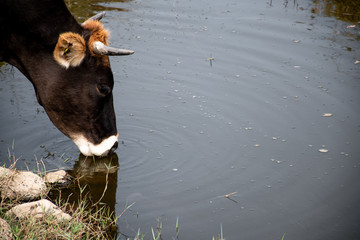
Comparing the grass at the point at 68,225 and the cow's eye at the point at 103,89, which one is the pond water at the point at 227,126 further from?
the cow's eye at the point at 103,89

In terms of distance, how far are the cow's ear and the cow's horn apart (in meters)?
0.11

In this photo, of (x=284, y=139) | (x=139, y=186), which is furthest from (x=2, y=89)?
(x=284, y=139)

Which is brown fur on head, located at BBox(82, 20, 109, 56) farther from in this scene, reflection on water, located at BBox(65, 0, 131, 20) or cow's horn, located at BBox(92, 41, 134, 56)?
reflection on water, located at BBox(65, 0, 131, 20)

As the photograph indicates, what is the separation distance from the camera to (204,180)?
555 cm

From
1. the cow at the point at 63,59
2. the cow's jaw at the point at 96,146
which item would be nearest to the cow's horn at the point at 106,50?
the cow at the point at 63,59

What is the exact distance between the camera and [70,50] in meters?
5.00

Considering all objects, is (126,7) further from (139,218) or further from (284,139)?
(139,218)

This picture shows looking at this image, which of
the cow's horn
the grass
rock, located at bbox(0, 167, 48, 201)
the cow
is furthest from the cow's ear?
the grass

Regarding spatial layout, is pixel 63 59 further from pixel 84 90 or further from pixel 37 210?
pixel 37 210

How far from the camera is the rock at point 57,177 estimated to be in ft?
17.5

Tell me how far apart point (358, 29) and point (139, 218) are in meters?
6.44

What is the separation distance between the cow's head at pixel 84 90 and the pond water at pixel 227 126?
475 millimetres

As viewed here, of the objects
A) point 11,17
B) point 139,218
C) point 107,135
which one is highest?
point 11,17

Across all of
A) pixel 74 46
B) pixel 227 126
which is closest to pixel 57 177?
pixel 74 46
